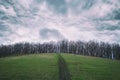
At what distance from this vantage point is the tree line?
14566 cm

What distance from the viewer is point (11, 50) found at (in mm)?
174625

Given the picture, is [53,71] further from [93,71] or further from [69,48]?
[69,48]

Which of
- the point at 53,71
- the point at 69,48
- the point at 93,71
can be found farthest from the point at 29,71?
the point at 69,48

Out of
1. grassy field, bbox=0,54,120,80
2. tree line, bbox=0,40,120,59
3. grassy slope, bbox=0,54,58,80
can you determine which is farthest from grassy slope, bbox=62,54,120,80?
tree line, bbox=0,40,120,59

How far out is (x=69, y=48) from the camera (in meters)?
164

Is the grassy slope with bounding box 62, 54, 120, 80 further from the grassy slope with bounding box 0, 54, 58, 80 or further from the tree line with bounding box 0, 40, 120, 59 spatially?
the tree line with bounding box 0, 40, 120, 59

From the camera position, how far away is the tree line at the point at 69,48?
14566 centimetres

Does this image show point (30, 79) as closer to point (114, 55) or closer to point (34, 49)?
point (114, 55)

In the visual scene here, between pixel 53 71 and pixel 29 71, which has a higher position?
pixel 53 71

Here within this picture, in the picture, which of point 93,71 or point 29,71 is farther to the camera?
point 93,71

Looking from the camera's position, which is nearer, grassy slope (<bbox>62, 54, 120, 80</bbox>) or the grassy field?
the grassy field

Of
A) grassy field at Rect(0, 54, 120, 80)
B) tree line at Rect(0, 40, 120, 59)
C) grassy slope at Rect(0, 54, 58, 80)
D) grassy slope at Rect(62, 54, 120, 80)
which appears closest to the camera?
grassy slope at Rect(0, 54, 58, 80)

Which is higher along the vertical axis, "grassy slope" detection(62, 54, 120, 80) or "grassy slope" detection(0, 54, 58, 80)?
"grassy slope" detection(0, 54, 58, 80)

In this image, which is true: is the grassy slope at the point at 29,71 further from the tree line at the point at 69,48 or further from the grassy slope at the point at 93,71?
the tree line at the point at 69,48
